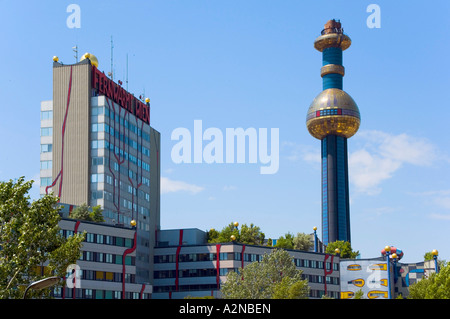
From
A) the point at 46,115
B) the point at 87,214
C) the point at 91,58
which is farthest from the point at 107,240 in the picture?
the point at 91,58

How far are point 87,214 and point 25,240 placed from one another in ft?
289

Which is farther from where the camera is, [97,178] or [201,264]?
[97,178]

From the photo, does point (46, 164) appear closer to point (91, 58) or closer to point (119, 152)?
point (119, 152)

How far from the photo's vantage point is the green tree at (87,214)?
145 meters

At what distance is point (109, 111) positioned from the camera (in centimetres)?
16938

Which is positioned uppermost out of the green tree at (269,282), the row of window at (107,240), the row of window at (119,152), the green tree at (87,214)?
the row of window at (119,152)

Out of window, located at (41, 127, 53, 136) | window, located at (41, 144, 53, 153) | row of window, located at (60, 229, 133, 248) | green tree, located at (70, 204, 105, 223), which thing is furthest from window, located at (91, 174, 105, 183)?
row of window, located at (60, 229, 133, 248)

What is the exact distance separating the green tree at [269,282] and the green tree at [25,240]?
47753 millimetres

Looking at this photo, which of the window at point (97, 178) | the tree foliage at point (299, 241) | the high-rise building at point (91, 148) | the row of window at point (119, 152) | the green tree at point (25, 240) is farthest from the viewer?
the tree foliage at point (299, 241)

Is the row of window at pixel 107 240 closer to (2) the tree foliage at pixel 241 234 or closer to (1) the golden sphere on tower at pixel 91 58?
(2) the tree foliage at pixel 241 234

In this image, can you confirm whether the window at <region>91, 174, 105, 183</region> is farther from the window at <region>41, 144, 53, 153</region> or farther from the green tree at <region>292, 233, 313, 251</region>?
the green tree at <region>292, 233, 313, 251</region>

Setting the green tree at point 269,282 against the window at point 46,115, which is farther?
the window at point 46,115

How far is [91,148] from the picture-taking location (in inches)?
6545

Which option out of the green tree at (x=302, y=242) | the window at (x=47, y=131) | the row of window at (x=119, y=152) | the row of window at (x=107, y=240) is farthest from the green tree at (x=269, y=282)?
the window at (x=47, y=131)
